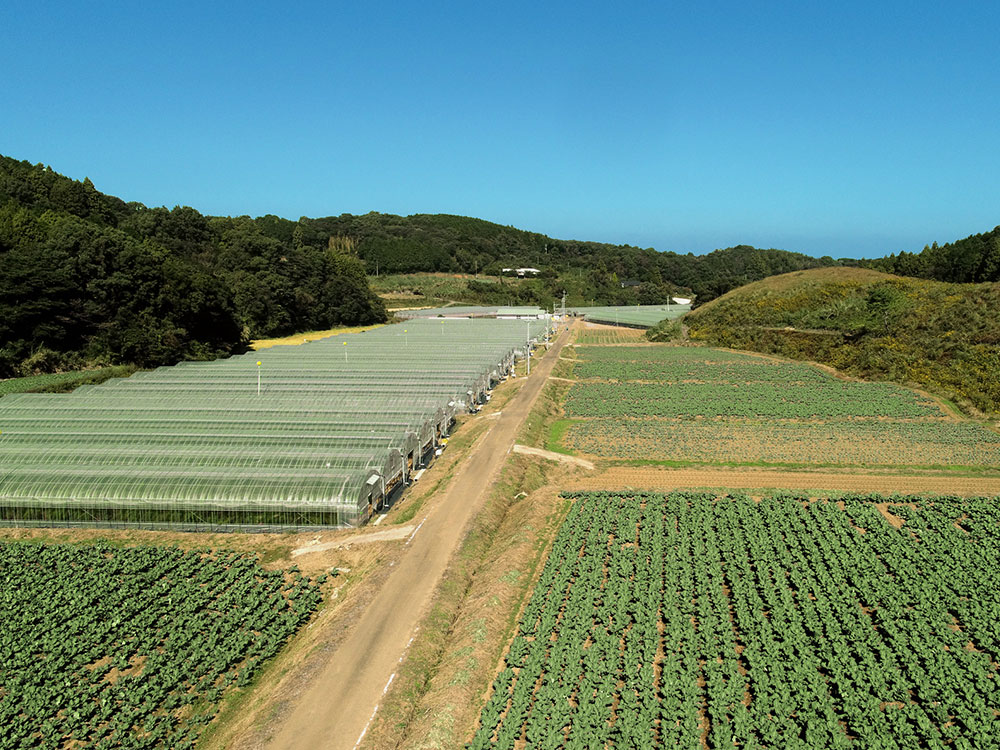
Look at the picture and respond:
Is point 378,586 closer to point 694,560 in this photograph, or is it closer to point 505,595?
point 505,595

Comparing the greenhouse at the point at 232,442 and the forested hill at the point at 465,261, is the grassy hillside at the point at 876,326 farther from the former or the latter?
the forested hill at the point at 465,261

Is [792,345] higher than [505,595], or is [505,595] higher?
[792,345]

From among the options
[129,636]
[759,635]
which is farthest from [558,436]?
[129,636]

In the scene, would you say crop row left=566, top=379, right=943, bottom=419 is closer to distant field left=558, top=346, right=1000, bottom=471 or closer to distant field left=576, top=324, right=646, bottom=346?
distant field left=558, top=346, right=1000, bottom=471

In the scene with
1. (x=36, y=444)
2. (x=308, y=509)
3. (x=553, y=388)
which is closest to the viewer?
(x=308, y=509)

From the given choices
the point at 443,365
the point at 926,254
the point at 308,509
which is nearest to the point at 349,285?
the point at 443,365

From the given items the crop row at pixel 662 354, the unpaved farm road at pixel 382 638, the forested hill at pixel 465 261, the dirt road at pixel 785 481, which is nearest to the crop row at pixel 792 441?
the dirt road at pixel 785 481

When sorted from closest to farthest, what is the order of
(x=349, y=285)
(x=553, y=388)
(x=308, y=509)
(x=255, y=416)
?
(x=308, y=509) < (x=255, y=416) < (x=553, y=388) < (x=349, y=285)

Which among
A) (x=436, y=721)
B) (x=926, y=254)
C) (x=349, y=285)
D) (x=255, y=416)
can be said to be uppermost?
(x=926, y=254)
